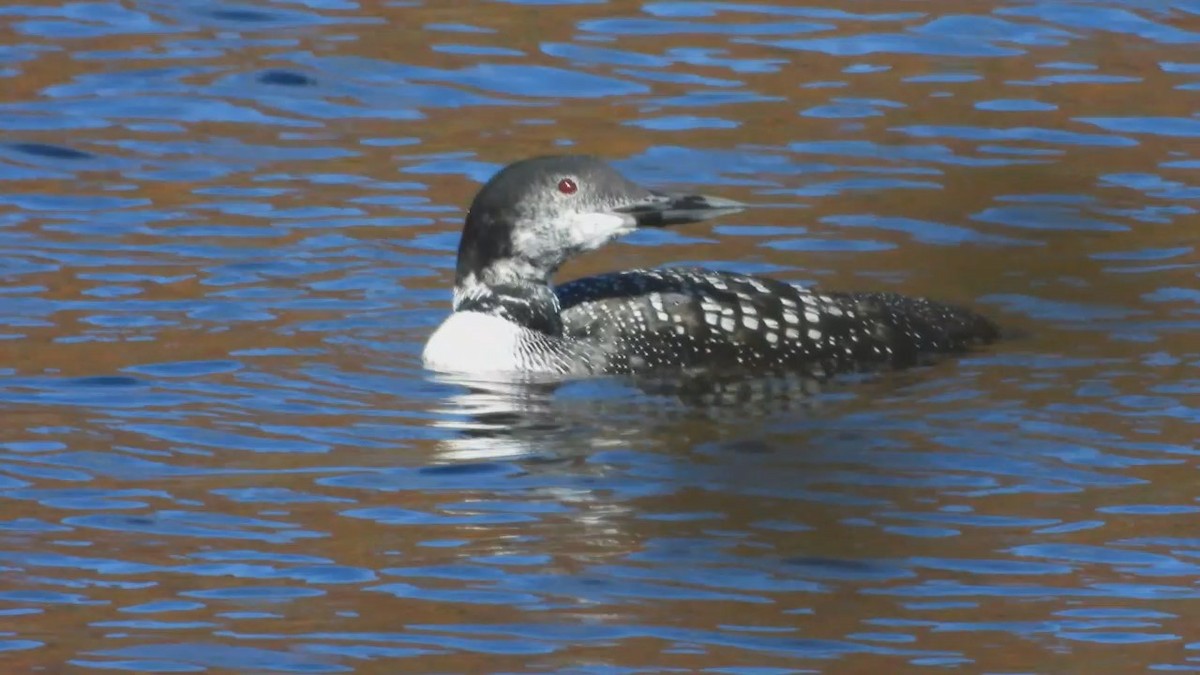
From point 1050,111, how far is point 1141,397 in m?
3.47

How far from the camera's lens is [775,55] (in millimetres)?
10430

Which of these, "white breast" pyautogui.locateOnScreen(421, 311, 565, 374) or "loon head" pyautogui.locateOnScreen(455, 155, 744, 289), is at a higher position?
"loon head" pyautogui.locateOnScreen(455, 155, 744, 289)

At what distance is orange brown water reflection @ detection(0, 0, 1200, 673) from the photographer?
483 cm

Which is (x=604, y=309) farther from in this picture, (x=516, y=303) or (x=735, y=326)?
(x=735, y=326)

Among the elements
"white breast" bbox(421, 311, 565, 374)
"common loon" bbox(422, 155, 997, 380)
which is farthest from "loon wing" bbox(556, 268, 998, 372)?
"white breast" bbox(421, 311, 565, 374)

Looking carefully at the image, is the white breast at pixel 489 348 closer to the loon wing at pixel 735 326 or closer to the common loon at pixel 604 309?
the common loon at pixel 604 309

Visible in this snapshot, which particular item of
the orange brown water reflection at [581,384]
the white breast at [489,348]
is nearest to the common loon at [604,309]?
the white breast at [489,348]

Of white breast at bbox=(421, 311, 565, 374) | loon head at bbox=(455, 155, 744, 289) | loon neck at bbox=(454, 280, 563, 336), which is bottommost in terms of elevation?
white breast at bbox=(421, 311, 565, 374)

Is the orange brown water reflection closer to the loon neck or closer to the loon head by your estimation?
the loon neck

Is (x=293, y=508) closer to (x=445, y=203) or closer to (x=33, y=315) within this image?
(x=33, y=315)

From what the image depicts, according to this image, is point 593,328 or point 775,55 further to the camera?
point 775,55

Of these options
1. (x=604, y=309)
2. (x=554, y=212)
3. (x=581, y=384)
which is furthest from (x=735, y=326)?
(x=554, y=212)

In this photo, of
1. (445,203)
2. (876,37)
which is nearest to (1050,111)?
(876,37)

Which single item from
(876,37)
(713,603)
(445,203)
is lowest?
(713,603)
